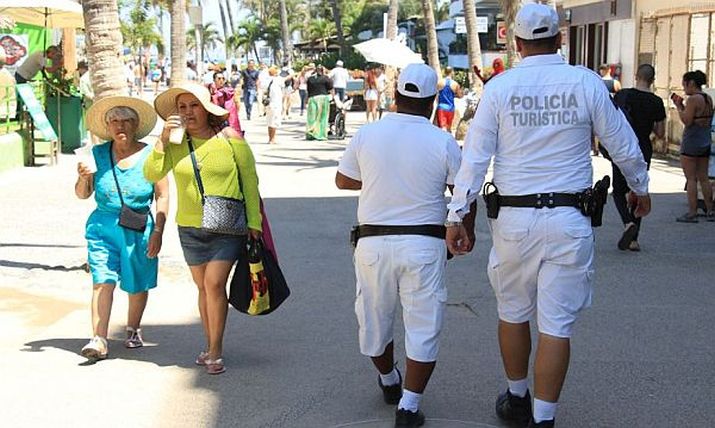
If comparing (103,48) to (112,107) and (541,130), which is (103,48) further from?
(541,130)

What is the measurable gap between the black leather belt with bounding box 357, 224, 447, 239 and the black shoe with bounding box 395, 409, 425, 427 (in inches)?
33.2

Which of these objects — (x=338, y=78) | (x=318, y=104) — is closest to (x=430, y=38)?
(x=338, y=78)

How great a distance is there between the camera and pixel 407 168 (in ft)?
16.5

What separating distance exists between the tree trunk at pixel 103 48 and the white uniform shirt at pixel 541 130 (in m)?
5.40

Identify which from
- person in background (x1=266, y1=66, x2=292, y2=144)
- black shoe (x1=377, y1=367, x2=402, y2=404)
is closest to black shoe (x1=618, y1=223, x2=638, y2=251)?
black shoe (x1=377, y1=367, x2=402, y2=404)

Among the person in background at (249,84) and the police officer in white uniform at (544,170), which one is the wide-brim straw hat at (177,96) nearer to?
the police officer in white uniform at (544,170)

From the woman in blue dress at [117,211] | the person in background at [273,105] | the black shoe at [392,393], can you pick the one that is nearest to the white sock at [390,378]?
the black shoe at [392,393]

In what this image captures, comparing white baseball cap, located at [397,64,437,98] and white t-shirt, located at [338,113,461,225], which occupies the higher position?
white baseball cap, located at [397,64,437,98]

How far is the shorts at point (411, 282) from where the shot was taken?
5.00 meters

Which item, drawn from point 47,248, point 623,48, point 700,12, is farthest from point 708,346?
point 623,48

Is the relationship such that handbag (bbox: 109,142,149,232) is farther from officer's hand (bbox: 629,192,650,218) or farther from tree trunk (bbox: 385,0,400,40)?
tree trunk (bbox: 385,0,400,40)

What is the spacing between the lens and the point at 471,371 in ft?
20.2

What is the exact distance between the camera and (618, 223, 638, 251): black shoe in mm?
9891

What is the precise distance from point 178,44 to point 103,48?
69.4ft
